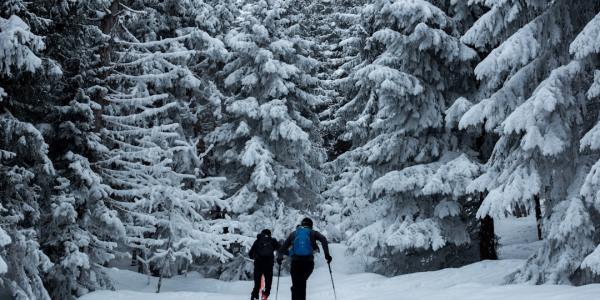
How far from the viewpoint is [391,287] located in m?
14.4

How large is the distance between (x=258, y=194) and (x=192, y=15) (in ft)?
24.2

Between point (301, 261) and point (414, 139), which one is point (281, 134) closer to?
point (414, 139)

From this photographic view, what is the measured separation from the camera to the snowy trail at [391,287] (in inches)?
381

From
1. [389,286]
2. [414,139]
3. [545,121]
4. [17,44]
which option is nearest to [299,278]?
[389,286]

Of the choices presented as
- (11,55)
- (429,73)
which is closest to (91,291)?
(11,55)

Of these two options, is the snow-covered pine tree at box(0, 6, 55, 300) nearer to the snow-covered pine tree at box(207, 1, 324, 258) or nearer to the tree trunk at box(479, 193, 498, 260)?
the snow-covered pine tree at box(207, 1, 324, 258)

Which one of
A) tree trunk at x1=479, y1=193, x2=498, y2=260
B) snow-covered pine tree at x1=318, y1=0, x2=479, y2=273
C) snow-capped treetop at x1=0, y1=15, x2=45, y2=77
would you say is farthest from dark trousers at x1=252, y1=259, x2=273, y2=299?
tree trunk at x1=479, y1=193, x2=498, y2=260

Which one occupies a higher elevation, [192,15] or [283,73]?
[192,15]

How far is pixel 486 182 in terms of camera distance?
11.6 metres

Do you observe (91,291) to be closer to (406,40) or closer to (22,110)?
(22,110)

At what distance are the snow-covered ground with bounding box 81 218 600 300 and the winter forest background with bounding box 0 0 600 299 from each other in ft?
2.35

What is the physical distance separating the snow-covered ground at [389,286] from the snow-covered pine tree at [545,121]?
1.02 meters

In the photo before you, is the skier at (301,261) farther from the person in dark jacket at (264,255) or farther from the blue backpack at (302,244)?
the person in dark jacket at (264,255)

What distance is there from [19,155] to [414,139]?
10535 mm
